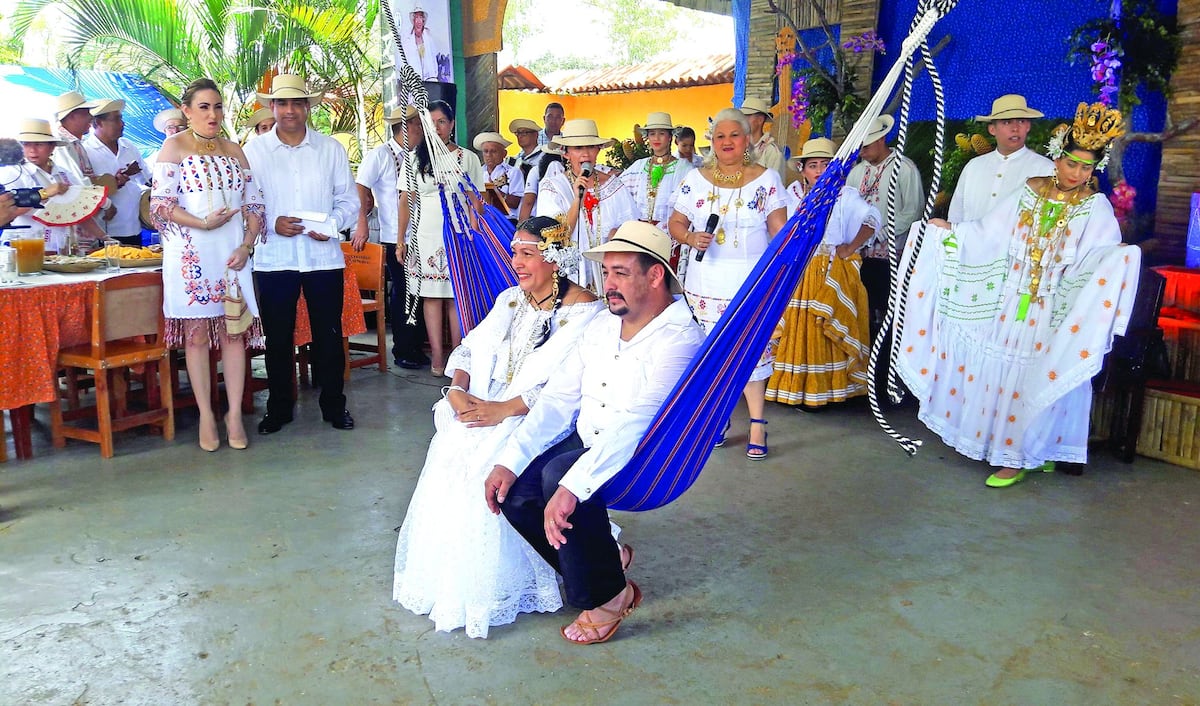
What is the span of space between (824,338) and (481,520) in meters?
2.75

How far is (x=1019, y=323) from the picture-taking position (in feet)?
12.4

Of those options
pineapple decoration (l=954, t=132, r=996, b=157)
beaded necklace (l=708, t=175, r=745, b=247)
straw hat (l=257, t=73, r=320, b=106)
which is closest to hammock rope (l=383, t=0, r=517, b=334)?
straw hat (l=257, t=73, r=320, b=106)

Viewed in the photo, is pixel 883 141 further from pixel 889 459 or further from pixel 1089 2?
pixel 889 459

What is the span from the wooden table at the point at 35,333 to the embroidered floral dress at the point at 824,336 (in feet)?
10.0

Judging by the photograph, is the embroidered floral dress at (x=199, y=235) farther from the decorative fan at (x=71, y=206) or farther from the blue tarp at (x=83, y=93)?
the blue tarp at (x=83, y=93)

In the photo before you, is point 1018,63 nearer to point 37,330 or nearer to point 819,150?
point 819,150

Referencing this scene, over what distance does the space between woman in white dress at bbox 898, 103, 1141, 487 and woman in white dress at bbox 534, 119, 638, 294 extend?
1.37 meters

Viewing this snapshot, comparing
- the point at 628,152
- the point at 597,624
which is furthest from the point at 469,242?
the point at 628,152

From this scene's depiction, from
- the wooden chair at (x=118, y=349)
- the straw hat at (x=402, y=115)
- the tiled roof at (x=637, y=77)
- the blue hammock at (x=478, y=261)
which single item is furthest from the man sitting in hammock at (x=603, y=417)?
the tiled roof at (x=637, y=77)

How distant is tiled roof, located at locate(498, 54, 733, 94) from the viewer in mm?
12609

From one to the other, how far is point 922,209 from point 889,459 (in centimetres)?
160

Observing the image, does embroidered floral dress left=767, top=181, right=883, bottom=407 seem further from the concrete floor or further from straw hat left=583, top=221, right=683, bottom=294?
straw hat left=583, top=221, right=683, bottom=294

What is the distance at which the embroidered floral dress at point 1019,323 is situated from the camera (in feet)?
Result: 11.8

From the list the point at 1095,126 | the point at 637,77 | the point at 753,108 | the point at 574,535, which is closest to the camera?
the point at 574,535
